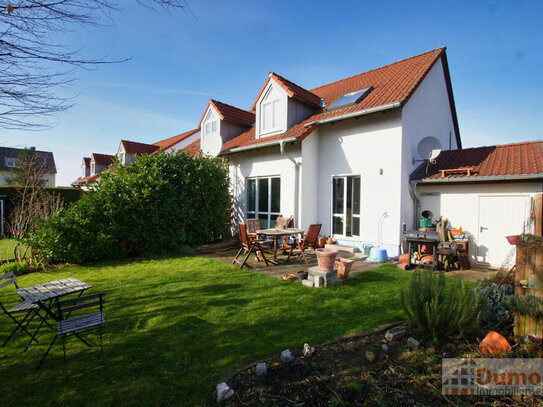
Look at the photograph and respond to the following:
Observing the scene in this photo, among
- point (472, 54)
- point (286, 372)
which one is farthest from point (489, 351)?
point (472, 54)

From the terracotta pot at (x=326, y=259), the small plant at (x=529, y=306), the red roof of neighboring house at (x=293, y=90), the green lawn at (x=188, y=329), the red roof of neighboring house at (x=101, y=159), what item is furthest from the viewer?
the red roof of neighboring house at (x=101, y=159)

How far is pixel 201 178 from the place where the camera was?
10.7 m

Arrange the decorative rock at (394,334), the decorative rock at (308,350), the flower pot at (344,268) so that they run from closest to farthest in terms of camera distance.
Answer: the decorative rock at (308,350), the decorative rock at (394,334), the flower pot at (344,268)

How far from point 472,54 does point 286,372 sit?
1135 centimetres

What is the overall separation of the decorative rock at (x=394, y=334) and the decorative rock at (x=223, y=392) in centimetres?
210

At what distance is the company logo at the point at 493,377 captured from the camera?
2471 millimetres

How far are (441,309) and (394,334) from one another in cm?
70

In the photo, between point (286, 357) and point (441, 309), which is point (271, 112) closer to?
point (441, 309)

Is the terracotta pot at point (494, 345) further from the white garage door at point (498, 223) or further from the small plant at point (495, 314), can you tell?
the white garage door at point (498, 223)

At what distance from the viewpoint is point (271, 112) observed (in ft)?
38.2

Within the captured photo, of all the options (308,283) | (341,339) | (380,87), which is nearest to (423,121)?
(380,87)

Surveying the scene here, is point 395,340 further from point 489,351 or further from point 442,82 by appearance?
point 442,82

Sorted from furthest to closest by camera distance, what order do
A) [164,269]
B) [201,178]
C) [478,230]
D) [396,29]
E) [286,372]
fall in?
[201,178] < [396,29] < [478,230] < [164,269] < [286,372]

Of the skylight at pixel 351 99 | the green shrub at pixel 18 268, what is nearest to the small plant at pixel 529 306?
the skylight at pixel 351 99
